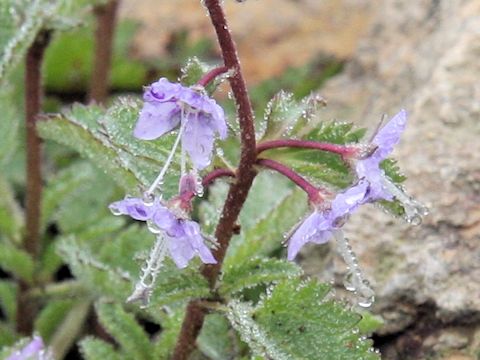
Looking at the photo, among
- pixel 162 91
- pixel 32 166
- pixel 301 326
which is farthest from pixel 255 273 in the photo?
pixel 32 166

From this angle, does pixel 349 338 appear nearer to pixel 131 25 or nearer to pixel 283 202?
pixel 283 202

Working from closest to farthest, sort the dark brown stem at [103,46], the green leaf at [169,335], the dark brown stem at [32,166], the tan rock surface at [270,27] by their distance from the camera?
the green leaf at [169,335], the dark brown stem at [32,166], the dark brown stem at [103,46], the tan rock surface at [270,27]

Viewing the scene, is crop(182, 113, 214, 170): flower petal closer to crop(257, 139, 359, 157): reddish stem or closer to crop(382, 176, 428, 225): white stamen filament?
crop(257, 139, 359, 157): reddish stem

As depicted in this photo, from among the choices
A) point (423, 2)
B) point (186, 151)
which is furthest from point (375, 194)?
point (423, 2)

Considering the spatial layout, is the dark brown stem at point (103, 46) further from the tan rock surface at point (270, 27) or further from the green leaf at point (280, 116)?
the green leaf at point (280, 116)

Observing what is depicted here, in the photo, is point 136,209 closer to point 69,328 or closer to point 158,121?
point 158,121

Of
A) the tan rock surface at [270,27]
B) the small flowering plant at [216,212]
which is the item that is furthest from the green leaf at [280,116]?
the tan rock surface at [270,27]
